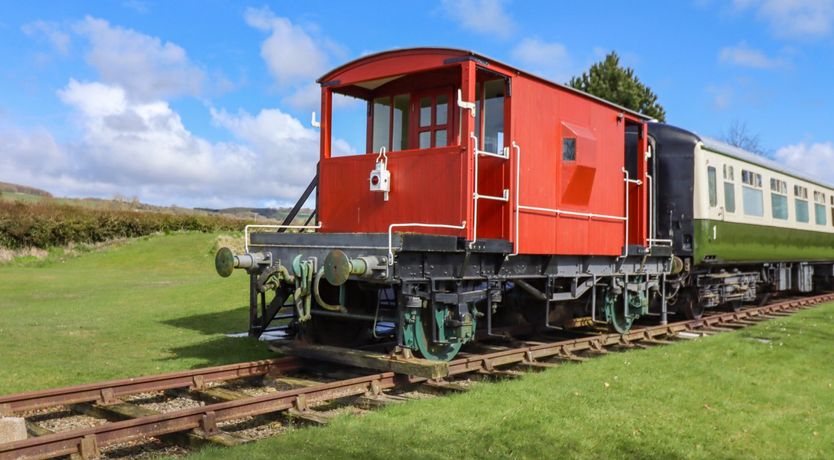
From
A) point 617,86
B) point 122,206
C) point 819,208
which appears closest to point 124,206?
point 122,206

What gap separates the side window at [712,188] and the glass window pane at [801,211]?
556 centimetres

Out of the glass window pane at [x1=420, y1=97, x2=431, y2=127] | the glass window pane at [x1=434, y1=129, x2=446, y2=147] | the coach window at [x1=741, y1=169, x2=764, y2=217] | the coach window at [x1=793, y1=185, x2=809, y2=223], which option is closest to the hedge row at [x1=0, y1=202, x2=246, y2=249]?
the glass window pane at [x1=420, y1=97, x2=431, y2=127]

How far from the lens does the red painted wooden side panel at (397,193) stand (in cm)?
814

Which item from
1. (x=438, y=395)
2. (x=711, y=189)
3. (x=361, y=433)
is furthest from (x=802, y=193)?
(x=361, y=433)

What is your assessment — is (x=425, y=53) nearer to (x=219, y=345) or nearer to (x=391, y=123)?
(x=391, y=123)

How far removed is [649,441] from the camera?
5.77m

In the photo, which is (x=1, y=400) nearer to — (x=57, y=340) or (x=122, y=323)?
(x=57, y=340)

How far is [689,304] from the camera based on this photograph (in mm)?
13719

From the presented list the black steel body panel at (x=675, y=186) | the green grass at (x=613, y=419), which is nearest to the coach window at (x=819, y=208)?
the black steel body panel at (x=675, y=186)

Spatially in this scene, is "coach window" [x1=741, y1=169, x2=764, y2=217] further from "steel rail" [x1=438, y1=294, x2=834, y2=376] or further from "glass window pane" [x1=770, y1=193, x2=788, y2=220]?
"steel rail" [x1=438, y1=294, x2=834, y2=376]

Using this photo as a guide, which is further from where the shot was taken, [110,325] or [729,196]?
[729,196]

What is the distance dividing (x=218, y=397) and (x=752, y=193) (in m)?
12.0

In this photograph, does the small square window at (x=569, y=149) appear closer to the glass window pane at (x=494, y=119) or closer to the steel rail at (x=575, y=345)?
the glass window pane at (x=494, y=119)

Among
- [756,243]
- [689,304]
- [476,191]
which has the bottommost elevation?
[689,304]
